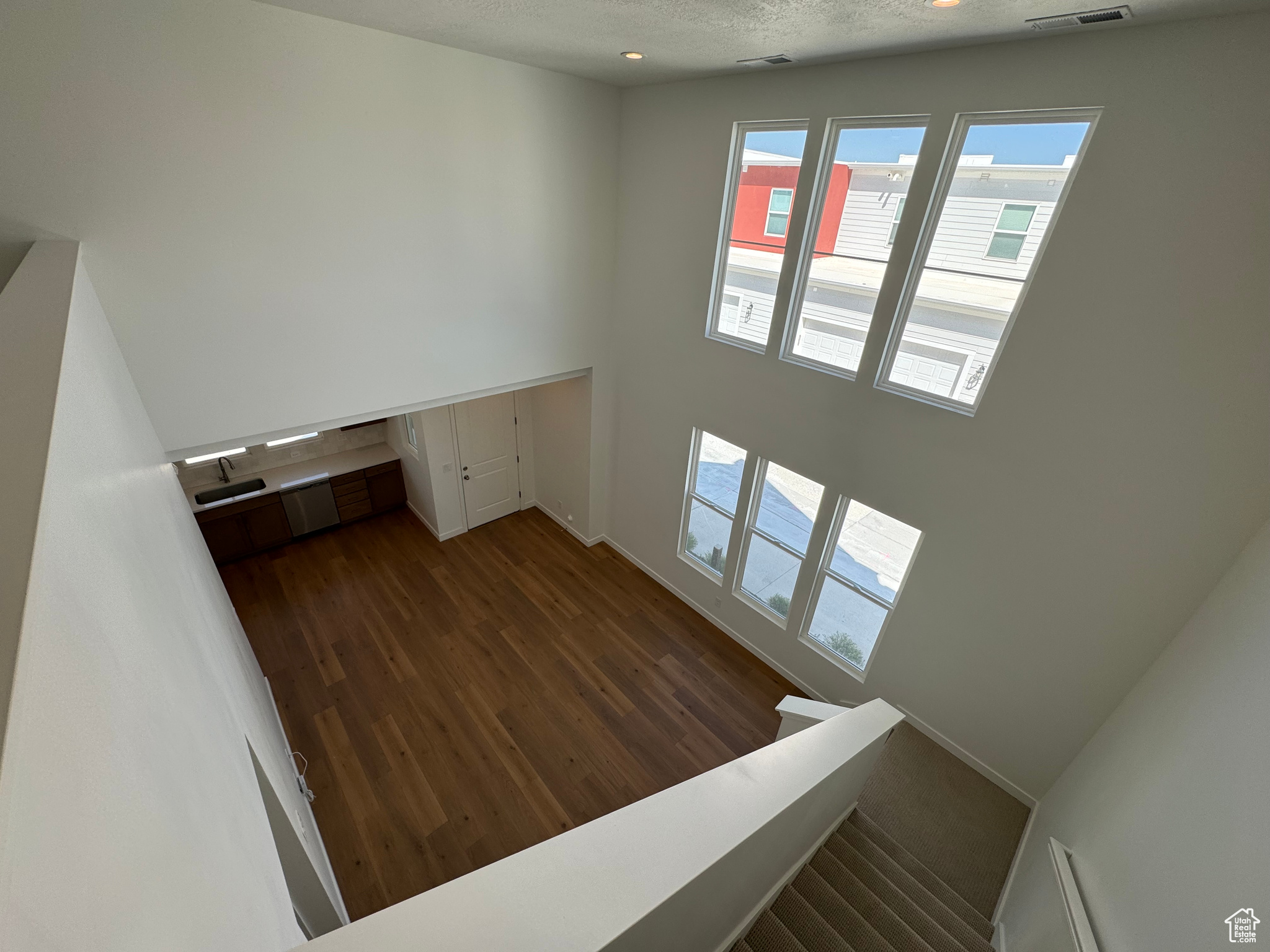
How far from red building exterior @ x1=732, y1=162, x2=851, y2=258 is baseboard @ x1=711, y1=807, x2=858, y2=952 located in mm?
3652

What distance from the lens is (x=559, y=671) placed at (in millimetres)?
4992

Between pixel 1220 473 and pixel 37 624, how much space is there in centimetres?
393

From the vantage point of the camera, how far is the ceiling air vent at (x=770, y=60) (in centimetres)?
322

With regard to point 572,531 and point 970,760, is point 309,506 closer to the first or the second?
point 572,531

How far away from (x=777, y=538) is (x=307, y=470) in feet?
18.1

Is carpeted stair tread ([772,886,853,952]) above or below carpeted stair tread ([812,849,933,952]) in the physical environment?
above

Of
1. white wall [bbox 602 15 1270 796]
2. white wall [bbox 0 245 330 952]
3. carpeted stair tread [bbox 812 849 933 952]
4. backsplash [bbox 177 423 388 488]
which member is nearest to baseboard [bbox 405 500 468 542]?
backsplash [bbox 177 423 388 488]

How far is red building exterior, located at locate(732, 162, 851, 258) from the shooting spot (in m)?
3.54

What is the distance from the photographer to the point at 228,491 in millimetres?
5914

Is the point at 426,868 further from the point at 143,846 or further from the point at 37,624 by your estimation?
the point at 37,624

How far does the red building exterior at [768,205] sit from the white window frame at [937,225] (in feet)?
1.97

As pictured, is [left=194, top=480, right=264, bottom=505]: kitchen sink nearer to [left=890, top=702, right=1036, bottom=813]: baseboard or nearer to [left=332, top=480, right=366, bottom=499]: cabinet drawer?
[left=332, top=480, right=366, bottom=499]: cabinet drawer

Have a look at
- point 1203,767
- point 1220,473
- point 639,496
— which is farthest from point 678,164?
point 1203,767

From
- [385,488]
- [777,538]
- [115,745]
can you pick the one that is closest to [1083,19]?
[777,538]
